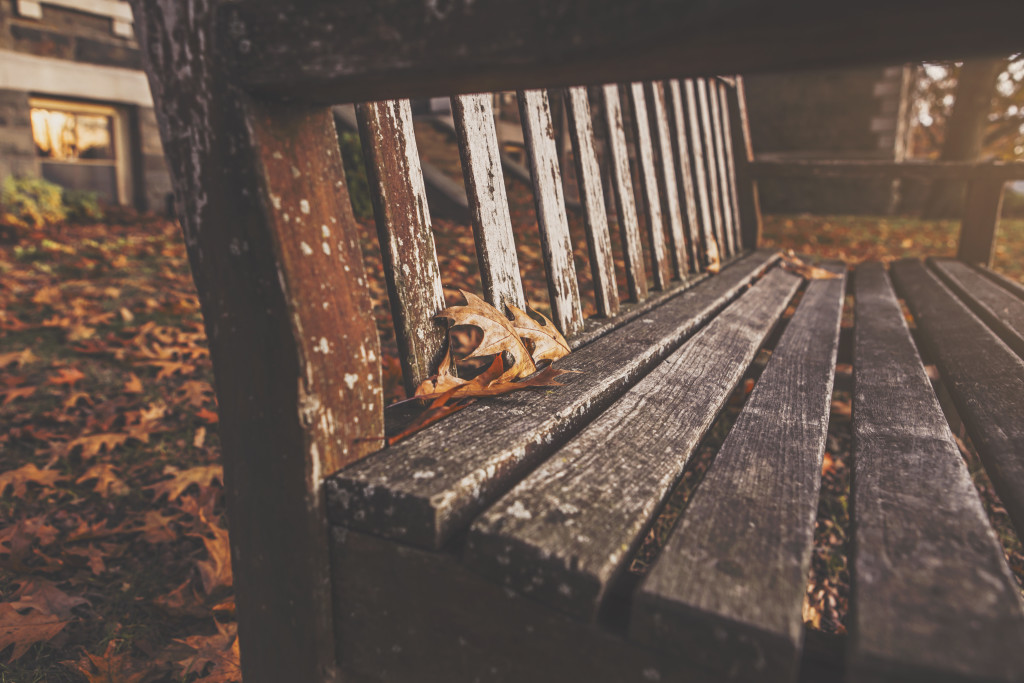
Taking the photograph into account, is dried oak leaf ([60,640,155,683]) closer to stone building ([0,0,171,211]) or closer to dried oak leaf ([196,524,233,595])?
dried oak leaf ([196,524,233,595])

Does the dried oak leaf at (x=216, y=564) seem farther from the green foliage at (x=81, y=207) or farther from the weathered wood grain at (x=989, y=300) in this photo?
the green foliage at (x=81, y=207)

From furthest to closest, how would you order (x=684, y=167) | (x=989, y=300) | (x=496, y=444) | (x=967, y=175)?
(x=967, y=175), (x=684, y=167), (x=989, y=300), (x=496, y=444)

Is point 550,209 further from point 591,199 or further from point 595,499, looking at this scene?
point 595,499

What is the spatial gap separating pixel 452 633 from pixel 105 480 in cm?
157

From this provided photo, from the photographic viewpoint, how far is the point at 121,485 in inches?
69.2

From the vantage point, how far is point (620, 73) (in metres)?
0.57

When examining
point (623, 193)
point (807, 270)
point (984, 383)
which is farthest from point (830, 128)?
point (984, 383)

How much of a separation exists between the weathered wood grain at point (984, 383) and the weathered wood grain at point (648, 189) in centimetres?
78

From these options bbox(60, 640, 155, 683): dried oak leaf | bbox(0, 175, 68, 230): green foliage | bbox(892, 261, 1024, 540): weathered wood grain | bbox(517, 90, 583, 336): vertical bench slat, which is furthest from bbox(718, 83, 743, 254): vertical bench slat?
bbox(0, 175, 68, 230): green foliage

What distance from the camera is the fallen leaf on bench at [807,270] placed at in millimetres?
2779

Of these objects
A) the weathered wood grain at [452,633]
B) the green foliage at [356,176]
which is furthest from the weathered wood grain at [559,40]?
the green foliage at [356,176]

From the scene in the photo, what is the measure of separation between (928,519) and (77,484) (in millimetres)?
2092

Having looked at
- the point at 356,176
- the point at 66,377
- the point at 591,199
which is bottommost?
the point at 66,377

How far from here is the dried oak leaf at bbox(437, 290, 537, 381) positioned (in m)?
1.02
